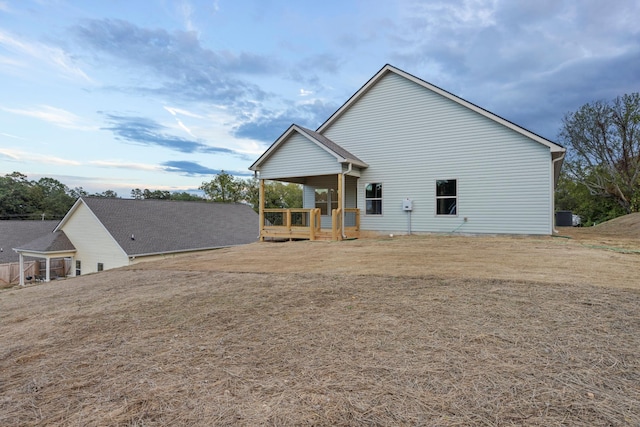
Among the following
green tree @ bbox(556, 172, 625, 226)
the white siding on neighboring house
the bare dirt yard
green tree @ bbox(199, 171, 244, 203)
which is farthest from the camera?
green tree @ bbox(199, 171, 244, 203)

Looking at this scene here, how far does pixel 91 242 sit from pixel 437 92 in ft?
71.5

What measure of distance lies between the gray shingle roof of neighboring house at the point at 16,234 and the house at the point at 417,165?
22.3 metres

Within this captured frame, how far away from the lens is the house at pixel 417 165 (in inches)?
439

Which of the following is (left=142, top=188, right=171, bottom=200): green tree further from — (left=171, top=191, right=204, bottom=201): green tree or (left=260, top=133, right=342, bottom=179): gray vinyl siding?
(left=260, top=133, right=342, bottom=179): gray vinyl siding

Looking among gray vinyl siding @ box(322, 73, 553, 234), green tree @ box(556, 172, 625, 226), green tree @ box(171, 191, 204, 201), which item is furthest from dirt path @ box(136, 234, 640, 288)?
green tree @ box(171, 191, 204, 201)

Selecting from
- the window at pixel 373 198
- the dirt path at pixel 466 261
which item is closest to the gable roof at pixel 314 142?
the window at pixel 373 198

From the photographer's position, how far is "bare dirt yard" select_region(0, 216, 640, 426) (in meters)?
2.03

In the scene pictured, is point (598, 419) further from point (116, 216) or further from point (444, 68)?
point (116, 216)

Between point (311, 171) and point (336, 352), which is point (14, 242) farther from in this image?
point (336, 352)

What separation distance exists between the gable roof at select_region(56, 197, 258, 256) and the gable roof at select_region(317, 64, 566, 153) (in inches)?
523

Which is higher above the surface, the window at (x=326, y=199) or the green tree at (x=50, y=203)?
the green tree at (x=50, y=203)

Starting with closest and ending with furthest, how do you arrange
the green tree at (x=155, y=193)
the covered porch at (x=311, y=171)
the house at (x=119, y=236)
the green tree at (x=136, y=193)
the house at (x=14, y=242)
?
1. the covered porch at (x=311, y=171)
2. the house at (x=119, y=236)
3. the house at (x=14, y=242)
4. the green tree at (x=155, y=193)
5. the green tree at (x=136, y=193)

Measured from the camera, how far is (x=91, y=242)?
2048 cm

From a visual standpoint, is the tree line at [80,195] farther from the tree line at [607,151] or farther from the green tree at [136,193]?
the tree line at [607,151]
